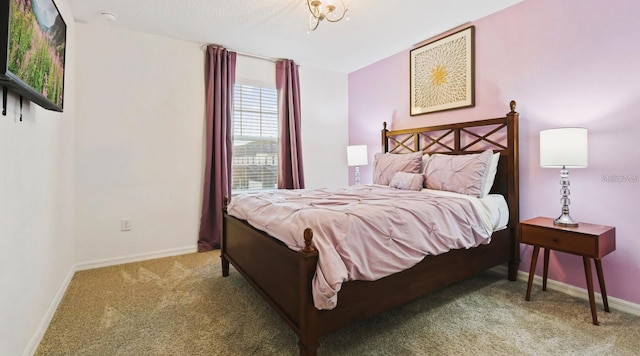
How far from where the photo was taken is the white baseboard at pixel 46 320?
1579mm

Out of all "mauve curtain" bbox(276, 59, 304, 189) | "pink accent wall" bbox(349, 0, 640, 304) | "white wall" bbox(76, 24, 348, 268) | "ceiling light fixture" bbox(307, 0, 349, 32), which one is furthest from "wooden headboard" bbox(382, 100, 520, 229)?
"white wall" bbox(76, 24, 348, 268)

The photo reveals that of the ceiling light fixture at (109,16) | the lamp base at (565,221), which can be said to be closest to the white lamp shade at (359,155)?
the lamp base at (565,221)

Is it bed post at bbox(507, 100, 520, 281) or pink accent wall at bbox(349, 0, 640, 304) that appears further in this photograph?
bed post at bbox(507, 100, 520, 281)

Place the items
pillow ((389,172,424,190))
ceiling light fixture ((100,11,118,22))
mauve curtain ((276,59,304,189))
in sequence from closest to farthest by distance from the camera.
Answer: ceiling light fixture ((100,11,118,22)) < pillow ((389,172,424,190)) < mauve curtain ((276,59,304,189))

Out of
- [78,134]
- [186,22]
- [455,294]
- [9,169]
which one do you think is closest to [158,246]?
[78,134]

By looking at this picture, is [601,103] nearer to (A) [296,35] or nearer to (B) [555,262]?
(B) [555,262]

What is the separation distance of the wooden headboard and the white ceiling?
1015mm

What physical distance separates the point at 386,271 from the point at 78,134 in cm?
311

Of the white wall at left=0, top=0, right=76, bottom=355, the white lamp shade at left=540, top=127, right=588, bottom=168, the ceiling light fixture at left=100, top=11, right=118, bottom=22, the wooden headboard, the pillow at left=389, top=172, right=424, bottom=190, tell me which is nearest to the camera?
the white wall at left=0, top=0, right=76, bottom=355

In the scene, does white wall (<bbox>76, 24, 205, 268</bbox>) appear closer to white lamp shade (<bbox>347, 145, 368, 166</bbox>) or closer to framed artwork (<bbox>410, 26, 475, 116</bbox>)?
white lamp shade (<bbox>347, 145, 368, 166</bbox>)

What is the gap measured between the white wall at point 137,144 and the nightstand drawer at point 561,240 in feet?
10.6

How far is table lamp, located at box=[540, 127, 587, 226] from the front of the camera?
1982 millimetres

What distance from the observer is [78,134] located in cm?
285

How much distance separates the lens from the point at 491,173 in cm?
254
